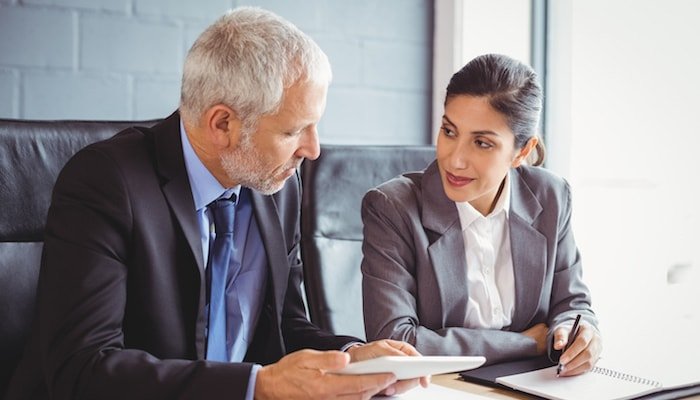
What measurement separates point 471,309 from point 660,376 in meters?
0.41

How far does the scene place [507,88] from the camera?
1676 mm

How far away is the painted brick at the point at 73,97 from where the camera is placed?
198cm

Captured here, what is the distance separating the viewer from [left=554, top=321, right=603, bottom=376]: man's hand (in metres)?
1.40

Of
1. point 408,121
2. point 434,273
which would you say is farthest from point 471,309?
point 408,121

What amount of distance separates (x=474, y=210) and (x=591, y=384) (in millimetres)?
490

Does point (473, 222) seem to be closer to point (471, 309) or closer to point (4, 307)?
point (471, 309)

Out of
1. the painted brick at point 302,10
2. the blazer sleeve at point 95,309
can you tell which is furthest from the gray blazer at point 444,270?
the painted brick at point 302,10

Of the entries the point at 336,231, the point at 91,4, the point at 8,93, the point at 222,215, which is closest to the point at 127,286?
the point at 222,215

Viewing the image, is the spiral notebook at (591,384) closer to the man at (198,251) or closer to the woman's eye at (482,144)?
the man at (198,251)

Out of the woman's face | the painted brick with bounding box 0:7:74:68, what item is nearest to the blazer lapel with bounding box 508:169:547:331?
the woman's face

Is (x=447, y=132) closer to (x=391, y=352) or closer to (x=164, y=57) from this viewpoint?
(x=391, y=352)

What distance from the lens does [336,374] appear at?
44.4 inches

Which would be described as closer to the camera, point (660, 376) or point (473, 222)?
point (660, 376)

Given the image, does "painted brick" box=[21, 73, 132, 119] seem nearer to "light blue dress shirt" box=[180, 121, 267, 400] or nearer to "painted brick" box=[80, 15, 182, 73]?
"painted brick" box=[80, 15, 182, 73]
